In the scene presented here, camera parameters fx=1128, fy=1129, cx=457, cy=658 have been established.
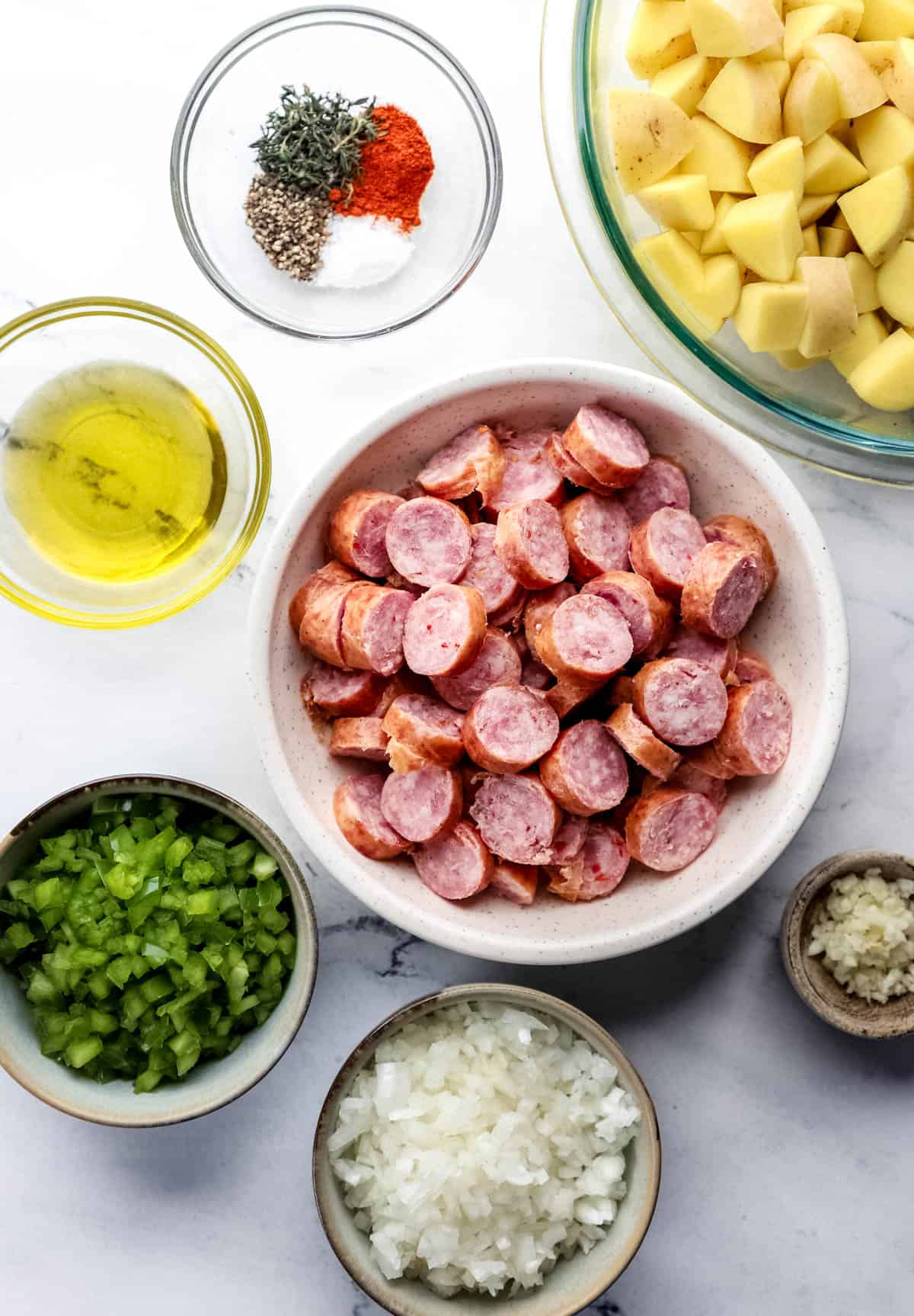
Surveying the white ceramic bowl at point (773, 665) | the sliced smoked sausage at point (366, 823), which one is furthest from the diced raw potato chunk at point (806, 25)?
the sliced smoked sausage at point (366, 823)

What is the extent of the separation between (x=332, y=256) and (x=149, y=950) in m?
1.28

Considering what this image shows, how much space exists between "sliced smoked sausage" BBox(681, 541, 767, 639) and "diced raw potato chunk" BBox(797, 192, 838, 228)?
0.50m

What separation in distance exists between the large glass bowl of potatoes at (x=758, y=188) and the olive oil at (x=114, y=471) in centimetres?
78

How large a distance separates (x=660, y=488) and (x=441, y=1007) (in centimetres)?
95

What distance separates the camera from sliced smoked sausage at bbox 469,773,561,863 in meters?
1.77

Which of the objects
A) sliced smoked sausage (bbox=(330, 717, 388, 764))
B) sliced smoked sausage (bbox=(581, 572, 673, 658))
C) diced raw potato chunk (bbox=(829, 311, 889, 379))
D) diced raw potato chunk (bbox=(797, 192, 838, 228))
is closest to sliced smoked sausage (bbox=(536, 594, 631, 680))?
sliced smoked sausage (bbox=(581, 572, 673, 658))

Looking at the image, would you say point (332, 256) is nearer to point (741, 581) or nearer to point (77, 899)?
point (741, 581)

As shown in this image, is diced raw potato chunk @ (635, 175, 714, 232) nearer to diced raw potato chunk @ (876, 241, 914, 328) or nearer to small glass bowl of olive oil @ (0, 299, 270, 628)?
diced raw potato chunk @ (876, 241, 914, 328)

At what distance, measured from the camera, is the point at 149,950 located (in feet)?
6.17

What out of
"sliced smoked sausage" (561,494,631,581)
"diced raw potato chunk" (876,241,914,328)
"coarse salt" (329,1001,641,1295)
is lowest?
"coarse salt" (329,1001,641,1295)

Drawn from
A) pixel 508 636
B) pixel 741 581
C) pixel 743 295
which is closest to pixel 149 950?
pixel 508 636

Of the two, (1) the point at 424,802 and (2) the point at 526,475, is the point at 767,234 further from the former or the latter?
(1) the point at 424,802

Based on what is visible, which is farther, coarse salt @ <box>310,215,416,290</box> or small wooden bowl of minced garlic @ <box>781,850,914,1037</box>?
coarse salt @ <box>310,215,416,290</box>

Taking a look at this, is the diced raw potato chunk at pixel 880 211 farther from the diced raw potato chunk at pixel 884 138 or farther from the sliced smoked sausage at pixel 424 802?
the sliced smoked sausage at pixel 424 802
